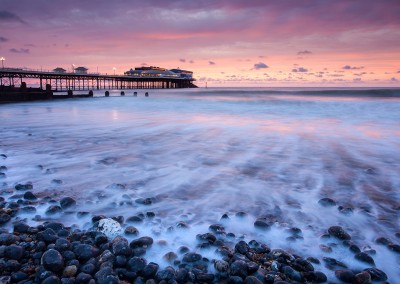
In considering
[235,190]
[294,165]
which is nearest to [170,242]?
[235,190]

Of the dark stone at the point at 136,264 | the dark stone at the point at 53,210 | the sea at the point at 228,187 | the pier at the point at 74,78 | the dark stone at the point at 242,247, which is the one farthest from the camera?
the pier at the point at 74,78

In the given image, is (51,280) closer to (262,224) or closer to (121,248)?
(121,248)

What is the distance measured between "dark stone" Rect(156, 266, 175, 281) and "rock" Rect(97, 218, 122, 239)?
0.75 m

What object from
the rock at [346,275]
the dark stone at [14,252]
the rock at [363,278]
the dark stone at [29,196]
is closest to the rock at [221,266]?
the rock at [346,275]

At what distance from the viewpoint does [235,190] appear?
13.1 ft

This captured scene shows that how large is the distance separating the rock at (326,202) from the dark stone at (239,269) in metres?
1.77

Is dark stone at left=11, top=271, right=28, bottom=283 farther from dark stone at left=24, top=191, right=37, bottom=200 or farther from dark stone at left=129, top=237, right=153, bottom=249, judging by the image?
dark stone at left=24, top=191, right=37, bottom=200

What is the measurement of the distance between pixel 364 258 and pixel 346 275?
0.33 metres

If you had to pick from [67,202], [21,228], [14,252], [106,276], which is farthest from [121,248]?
[67,202]

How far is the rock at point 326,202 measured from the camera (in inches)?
136

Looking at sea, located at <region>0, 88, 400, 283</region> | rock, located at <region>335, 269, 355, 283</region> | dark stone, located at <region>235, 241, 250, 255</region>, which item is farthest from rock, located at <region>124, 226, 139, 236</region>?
rock, located at <region>335, 269, 355, 283</region>

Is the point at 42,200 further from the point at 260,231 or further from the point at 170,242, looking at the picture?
the point at 260,231

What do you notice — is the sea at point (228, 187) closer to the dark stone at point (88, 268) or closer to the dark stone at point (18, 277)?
the dark stone at point (88, 268)

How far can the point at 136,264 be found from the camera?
7.16 feet
